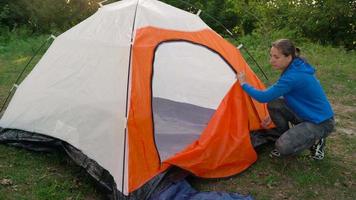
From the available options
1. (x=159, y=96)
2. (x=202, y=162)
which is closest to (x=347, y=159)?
(x=202, y=162)

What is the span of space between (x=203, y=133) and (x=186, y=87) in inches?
44.3

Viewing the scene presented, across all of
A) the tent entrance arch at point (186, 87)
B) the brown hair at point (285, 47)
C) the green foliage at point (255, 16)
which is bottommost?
the green foliage at point (255, 16)

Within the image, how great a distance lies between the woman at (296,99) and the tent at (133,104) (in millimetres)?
277

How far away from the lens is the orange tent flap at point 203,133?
3.30 meters

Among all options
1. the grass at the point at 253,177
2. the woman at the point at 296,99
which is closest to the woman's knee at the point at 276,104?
the woman at the point at 296,99

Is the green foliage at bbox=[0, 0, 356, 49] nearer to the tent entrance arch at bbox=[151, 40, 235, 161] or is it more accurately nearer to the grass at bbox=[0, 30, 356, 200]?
the tent entrance arch at bbox=[151, 40, 235, 161]

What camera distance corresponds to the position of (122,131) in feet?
→ 10.9

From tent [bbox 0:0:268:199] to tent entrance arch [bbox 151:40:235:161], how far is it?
11 millimetres

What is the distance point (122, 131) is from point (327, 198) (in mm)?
1632

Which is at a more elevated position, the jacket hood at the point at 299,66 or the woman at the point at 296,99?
the jacket hood at the point at 299,66

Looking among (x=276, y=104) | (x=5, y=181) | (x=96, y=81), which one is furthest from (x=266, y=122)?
(x=5, y=181)

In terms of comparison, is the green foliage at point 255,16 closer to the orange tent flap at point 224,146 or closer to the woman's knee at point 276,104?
the woman's knee at point 276,104

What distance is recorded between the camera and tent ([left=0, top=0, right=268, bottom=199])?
3.36 meters

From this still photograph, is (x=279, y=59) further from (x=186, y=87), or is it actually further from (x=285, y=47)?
(x=186, y=87)
